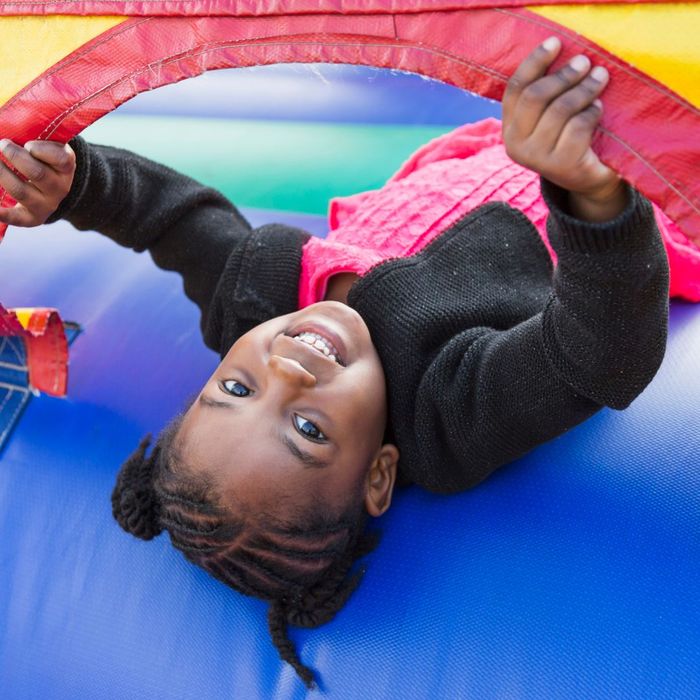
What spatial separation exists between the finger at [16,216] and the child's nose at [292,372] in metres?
0.28

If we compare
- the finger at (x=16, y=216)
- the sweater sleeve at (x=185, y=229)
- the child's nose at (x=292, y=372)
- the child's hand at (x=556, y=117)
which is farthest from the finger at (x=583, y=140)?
the finger at (x=16, y=216)

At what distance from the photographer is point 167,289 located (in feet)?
3.25

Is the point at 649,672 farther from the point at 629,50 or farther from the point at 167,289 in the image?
the point at 167,289

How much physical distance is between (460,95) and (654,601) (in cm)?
83

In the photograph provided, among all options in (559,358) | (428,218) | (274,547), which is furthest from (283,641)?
(428,218)

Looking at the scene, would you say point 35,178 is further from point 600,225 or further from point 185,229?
point 600,225

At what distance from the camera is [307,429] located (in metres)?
0.63

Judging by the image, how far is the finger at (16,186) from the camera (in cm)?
67

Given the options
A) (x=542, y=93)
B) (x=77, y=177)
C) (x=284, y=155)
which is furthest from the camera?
(x=284, y=155)

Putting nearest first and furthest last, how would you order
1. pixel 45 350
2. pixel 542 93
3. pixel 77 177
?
pixel 542 93, pixel 77 177, pixel 45 350

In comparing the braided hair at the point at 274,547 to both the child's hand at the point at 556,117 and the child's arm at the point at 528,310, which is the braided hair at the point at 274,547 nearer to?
the child's arm at the point at 528,310

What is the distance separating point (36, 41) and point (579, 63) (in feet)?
1.43

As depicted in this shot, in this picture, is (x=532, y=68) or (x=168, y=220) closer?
(x=532, y=68)

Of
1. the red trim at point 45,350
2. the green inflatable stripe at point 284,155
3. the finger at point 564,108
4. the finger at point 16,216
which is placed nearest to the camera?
the finger at point 564,108
